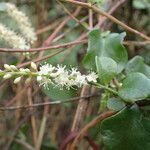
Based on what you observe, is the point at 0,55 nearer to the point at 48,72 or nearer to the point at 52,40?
the point at 52,40

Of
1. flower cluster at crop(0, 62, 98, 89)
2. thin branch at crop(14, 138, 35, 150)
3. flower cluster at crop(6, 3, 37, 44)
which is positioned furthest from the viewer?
thin branch at crop(14, 138, 35, 150)

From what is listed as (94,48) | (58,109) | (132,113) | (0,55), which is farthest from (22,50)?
(58,109)

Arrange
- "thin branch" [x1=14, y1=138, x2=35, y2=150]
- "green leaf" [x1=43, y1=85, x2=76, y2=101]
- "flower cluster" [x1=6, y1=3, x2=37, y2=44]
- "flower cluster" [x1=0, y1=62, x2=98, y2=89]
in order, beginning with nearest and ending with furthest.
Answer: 1. "flower cluster" [x1=0, y1=62, x2=98, y2=89]
2. "green leaf" [x1=43, y1=85, x2=76, y2=101]
3. "flower cluster" [x1=6, y1=3, x2=37, y2=44]
4. "thin branch" [x1=14, y1=138, x2=35, y2=150]

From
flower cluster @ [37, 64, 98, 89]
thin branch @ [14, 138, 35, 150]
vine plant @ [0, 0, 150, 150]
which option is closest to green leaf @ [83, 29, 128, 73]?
vine plant @ [0, 0, 150, 150]

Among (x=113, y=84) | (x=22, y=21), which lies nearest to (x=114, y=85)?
(x=113, y=84)

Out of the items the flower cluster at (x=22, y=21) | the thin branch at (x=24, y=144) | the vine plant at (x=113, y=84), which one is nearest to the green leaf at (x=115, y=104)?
the vine plant at (x=113, y=84)

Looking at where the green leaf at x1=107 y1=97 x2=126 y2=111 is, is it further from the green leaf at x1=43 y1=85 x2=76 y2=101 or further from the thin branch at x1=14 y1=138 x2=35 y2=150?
the thin branch at x1=14 y1=138 x2=35 y2=150

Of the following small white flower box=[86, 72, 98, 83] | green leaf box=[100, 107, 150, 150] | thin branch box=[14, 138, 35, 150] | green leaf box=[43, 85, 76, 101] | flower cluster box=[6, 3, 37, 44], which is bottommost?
green leaf box=[100, 107, 150, 150]

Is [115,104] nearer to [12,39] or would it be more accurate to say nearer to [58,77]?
[58,77]
